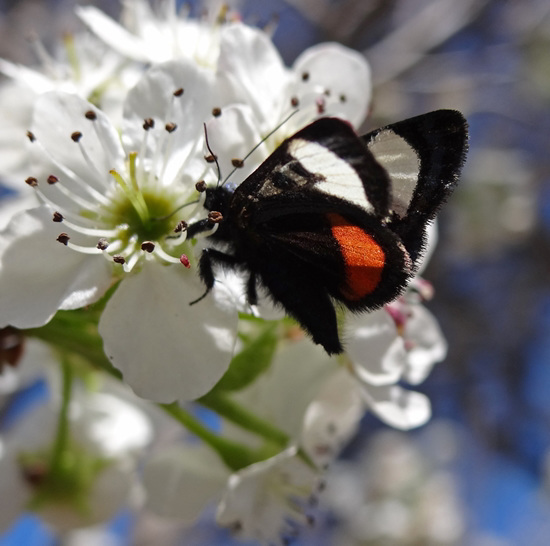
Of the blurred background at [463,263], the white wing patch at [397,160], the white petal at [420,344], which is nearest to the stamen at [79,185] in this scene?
the white wing patch at [397,160]

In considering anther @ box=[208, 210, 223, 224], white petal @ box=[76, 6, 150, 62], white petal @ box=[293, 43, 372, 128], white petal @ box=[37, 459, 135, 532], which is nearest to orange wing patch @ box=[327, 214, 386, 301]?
anther @ box=[208, 210, 223, 224]

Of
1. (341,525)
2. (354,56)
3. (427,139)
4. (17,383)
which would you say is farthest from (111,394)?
(341,525)

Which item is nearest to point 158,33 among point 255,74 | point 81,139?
point 255,74

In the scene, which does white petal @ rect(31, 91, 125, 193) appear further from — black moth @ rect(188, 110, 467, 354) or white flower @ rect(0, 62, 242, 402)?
black moth @ rect(188, 110, 467, 354)

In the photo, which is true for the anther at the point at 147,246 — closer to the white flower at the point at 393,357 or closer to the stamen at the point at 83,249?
the stamen at the point at 83,249

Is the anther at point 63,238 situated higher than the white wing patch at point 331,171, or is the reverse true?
the white wing patch at point 331,171

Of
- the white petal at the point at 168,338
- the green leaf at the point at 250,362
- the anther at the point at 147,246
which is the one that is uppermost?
the anther at the point at 147,246

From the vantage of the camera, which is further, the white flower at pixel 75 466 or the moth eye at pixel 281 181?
the white flower at pixel 75 466
